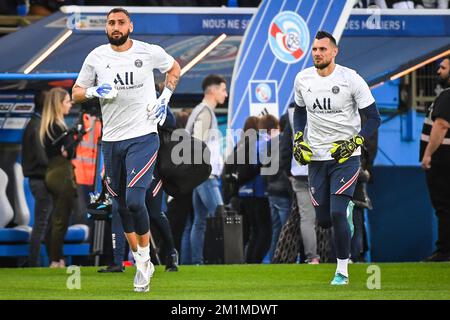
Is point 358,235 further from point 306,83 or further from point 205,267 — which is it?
point 306,83

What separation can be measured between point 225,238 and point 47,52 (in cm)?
343

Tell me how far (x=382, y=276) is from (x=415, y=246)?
646cm

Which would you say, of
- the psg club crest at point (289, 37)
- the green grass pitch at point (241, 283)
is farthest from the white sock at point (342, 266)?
the psg club crest at point (289, 37)

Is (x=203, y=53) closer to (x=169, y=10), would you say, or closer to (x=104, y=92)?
(x=169, y=10)

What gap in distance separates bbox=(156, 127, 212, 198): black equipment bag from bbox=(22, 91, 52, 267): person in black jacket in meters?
2.70

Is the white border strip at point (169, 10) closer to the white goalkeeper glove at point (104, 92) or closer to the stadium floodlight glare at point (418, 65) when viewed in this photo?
the stadium floodlight glare at point (418, 65)

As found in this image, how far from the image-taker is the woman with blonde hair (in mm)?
17719

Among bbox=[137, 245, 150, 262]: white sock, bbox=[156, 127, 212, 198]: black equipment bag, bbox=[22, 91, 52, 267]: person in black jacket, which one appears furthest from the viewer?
bbox=[22, 91, 52, 267]: person in black jacket

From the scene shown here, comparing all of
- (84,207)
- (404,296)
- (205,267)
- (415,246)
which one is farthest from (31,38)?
(404,296)

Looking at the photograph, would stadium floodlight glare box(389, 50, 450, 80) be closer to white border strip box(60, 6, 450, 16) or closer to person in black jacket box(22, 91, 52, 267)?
white border strip box(60, 6, 450, 16)

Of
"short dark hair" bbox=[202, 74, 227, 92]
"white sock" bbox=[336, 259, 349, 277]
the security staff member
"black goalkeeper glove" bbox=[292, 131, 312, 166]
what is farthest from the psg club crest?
"white sock" bbox=[336, 259, 349, 277]

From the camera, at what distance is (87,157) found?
19.9 meters

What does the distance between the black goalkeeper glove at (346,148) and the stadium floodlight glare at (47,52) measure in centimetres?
626

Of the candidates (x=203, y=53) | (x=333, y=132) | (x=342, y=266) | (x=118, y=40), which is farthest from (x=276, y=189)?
(x=118, y=40)
